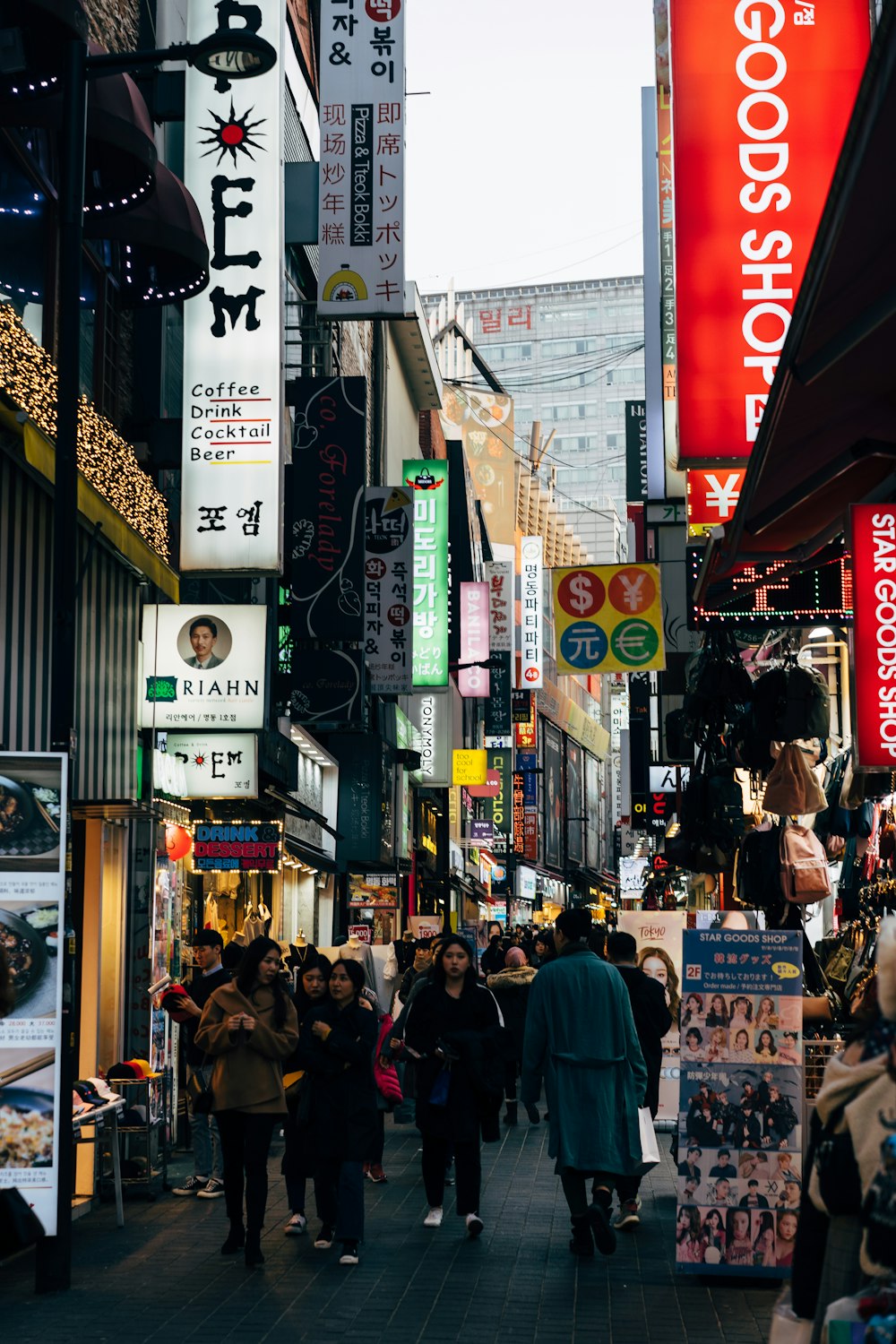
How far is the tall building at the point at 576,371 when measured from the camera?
171 meters

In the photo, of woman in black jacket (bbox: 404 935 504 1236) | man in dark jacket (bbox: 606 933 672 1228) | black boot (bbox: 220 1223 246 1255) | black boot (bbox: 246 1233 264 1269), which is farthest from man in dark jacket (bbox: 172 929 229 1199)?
man in dark jacket (bbox: 606 933 672 1228)

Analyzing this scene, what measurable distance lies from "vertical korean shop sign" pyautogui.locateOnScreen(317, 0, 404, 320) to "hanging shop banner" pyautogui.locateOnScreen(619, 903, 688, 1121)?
922 cm

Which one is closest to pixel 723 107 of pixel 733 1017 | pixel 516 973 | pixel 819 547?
pixel 819 547

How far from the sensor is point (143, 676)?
1605cm

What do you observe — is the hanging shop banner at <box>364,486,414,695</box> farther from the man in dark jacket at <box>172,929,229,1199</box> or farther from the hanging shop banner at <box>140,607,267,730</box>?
the man in dark jacket at <box>172,929,229,1199</box>

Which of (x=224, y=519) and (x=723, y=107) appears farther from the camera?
(x=224, y=519)

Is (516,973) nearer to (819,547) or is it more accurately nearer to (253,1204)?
(253,1204)

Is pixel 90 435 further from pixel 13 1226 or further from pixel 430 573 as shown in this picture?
pixel 430 573

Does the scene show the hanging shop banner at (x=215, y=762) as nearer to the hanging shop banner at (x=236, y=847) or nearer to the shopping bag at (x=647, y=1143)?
the hanging shop banner at (x=236, y=847)

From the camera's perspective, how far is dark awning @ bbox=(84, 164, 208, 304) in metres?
14.5

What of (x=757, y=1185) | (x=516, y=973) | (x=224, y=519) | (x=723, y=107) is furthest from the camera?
(x=516, y=973)

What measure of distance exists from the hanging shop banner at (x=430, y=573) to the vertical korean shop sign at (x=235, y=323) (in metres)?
19.4

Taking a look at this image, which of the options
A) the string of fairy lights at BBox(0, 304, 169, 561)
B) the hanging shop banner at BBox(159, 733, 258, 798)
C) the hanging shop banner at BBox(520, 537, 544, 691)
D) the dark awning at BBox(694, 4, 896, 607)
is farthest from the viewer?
the hanging shop banner at BBox(520, 537, 544, 691)

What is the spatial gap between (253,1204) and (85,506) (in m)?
4.85
